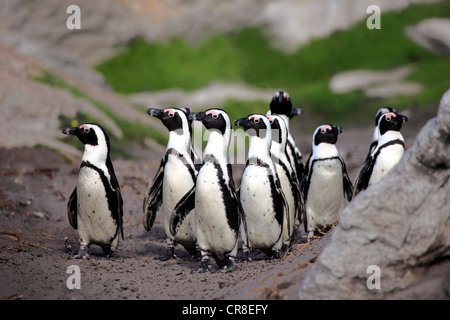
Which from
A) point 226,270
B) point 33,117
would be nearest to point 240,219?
point 226,270

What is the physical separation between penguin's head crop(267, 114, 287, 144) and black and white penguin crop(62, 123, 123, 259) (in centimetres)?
167

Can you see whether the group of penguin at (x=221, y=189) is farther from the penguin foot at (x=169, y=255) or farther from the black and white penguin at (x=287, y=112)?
the black and white penguin at (x=287, y=112)

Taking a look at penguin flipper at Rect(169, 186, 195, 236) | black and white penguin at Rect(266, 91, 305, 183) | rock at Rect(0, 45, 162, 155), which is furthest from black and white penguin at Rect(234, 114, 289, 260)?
rock at Rect(0, 45, 162, 155)

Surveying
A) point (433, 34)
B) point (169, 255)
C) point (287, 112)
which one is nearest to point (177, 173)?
point (169, 255)

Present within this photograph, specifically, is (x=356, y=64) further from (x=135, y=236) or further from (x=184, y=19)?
(x=135, y=236)

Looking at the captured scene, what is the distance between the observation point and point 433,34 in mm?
19078

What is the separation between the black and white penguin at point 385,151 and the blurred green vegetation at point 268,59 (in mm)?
11894

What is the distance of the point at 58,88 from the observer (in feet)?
35.7

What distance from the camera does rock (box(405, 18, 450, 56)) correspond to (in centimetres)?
1884

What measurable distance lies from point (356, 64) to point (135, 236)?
1389 cm

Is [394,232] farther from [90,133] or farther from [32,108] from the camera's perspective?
[32,108]

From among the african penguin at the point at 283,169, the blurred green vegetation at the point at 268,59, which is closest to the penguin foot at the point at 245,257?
the african penguin at the point at 283,169

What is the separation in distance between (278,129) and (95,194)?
76.8 inches
